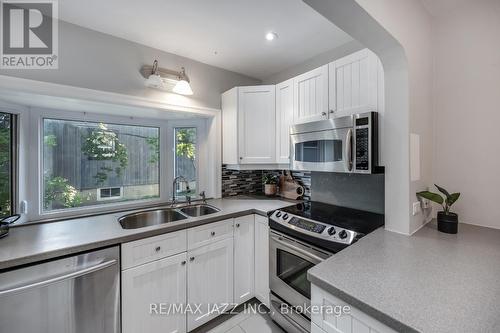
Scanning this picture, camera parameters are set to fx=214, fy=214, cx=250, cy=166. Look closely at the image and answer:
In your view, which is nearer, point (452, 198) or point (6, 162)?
point (452, 198)

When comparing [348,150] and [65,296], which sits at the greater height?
[348,150]

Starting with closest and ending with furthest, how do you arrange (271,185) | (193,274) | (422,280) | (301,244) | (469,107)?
(422,280), (469,107), (301,244), (193,274), (271,185)

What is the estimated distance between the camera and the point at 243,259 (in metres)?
1.95

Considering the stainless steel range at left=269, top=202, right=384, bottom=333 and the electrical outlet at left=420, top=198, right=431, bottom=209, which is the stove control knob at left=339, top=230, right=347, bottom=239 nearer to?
the stainless steel range at left=269, top=202, right=384, bottom=333

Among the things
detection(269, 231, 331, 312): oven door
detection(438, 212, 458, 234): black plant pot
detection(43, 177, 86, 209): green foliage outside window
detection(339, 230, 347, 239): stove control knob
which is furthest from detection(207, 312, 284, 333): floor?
detection(43, 177, 86, 209): green foliage outside window

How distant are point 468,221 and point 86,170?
3099mm

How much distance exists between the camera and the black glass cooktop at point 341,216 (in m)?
1.47

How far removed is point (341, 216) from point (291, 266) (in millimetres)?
564

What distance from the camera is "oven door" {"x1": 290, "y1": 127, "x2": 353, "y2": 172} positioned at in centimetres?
153

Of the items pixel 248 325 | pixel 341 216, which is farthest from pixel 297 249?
pixel 248 325

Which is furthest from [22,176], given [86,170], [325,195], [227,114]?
[325,195]

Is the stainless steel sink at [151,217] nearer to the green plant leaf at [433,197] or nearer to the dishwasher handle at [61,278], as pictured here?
the dishwasher handle at [61,278]

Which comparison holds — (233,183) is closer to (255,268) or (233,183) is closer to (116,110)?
(255,268)

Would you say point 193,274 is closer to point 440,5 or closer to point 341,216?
point 341,216
